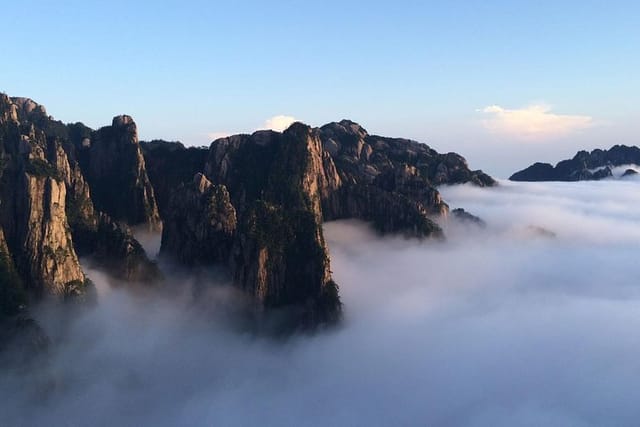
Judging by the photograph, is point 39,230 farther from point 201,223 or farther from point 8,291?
point 201,223

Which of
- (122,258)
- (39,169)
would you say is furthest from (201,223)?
(39,169)

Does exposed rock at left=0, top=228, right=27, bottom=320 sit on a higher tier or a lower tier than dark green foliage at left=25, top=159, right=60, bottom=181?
lower

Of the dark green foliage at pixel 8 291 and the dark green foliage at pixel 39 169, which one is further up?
the dark green foliage at pixel 39 169

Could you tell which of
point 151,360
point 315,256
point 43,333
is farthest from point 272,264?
point 43,333

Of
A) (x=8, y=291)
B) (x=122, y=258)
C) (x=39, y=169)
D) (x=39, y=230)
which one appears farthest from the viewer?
(x=122, y=258)

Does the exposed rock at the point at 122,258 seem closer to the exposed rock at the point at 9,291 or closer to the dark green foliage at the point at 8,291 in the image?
the exposed rock at the point at 9,291

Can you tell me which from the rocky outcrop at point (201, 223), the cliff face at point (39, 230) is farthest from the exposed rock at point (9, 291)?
the rocky outcrop at point (201, 223)

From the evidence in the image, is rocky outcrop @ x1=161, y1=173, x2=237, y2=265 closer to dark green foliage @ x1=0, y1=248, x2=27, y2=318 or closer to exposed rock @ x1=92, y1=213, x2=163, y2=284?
exposed rock @ x1=92, y1=213, x2=163, y2=284

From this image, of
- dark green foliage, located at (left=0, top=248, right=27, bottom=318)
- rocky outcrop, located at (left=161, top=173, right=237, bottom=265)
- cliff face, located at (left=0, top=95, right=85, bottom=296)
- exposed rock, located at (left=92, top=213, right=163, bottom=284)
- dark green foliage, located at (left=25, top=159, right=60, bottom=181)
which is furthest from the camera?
rocky outcrop, located at (left=161, top=173, right=237, bottom=265)

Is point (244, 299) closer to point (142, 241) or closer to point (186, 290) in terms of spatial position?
point (186, 290)

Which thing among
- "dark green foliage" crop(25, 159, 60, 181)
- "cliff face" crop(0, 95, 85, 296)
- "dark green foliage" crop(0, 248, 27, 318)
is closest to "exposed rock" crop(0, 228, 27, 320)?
"dark green foliage" crop(0, 248, 27, 318)

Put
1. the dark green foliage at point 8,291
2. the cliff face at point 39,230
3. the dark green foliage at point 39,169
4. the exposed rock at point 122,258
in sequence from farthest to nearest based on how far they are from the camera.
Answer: the exposed rock at point 122,258 → the dark green foliage at point 39,169 → the cliff face at point 39,230 → the dark green foliage at point 8,291
